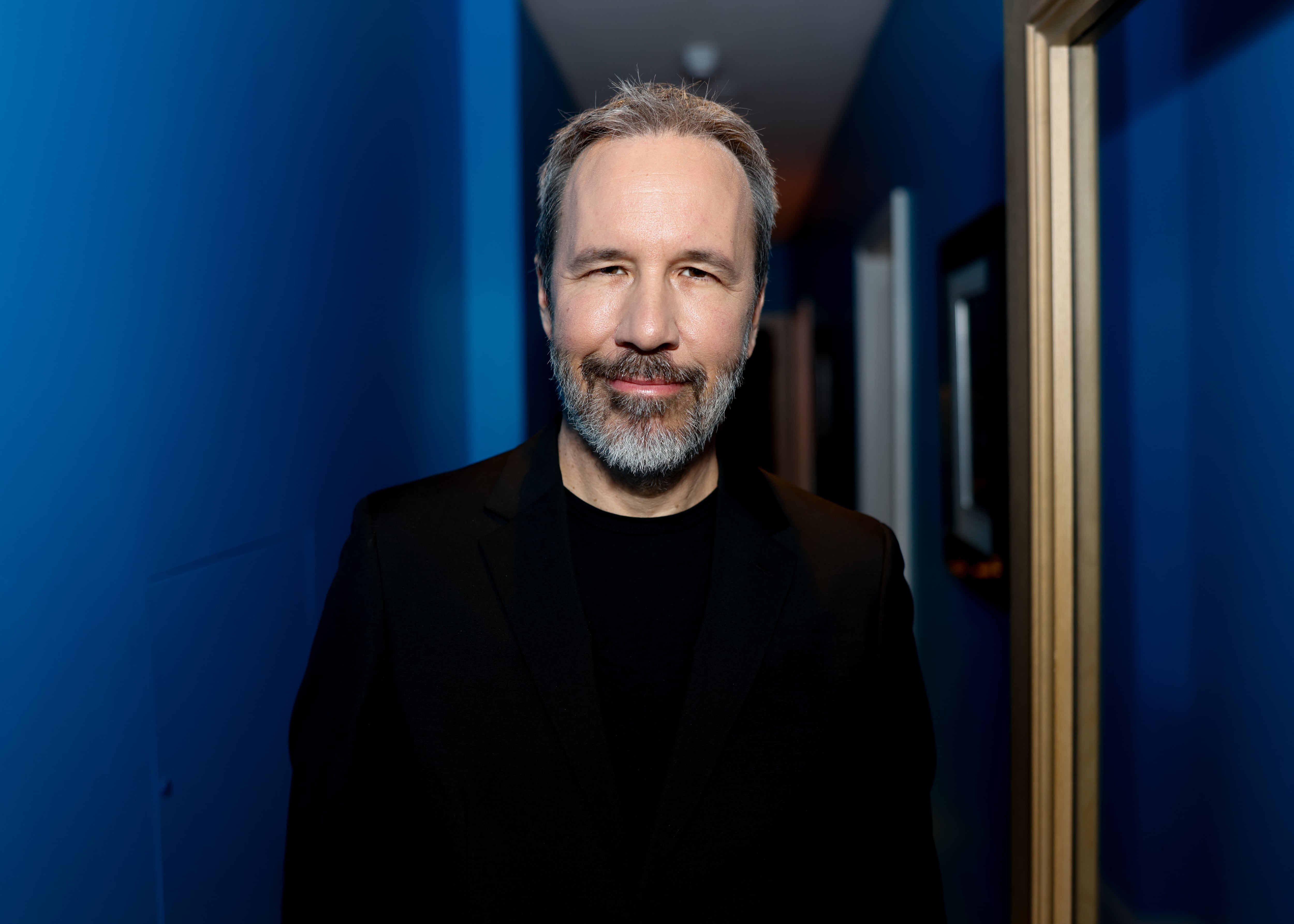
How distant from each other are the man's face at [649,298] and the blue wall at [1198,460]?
0.70 meters

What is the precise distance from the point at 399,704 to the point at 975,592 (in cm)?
152

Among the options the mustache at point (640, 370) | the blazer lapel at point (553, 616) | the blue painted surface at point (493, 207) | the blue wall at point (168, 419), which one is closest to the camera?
the blue wall at point (168, 419)

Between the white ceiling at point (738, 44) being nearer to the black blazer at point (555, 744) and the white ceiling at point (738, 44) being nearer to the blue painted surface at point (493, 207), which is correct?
the blue painted surface at point (493, 207)

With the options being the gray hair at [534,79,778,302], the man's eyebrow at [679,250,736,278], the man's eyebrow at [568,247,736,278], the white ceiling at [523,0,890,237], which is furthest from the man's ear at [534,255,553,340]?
the white ceiling at [523,0,890,237]

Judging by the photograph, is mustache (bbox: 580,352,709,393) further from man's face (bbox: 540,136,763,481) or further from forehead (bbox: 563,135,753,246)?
forehead (bbox: 563,135,753,246)

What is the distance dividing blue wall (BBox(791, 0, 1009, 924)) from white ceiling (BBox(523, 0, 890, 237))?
0.56 ft

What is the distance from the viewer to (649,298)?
1048mm

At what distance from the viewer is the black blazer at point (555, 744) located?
99 centimetres

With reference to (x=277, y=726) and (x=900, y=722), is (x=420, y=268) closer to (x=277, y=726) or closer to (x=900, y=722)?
(x=277, y=726)

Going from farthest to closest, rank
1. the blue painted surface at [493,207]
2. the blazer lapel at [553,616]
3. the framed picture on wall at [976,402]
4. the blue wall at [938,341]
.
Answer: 1. the blue painted surface at [493,207]
2. the blue wall at [938,341]
3. the framed picture on wall at [976,402]
4. the blazer lapel at [553,616]

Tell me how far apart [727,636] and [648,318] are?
408 mm

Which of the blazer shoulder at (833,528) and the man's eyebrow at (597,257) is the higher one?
the man's eyebrow at (597,257)

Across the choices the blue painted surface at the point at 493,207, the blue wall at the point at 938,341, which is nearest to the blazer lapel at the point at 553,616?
the blue wall at the point at 938,341

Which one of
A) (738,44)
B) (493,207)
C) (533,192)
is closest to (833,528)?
(493,207)
